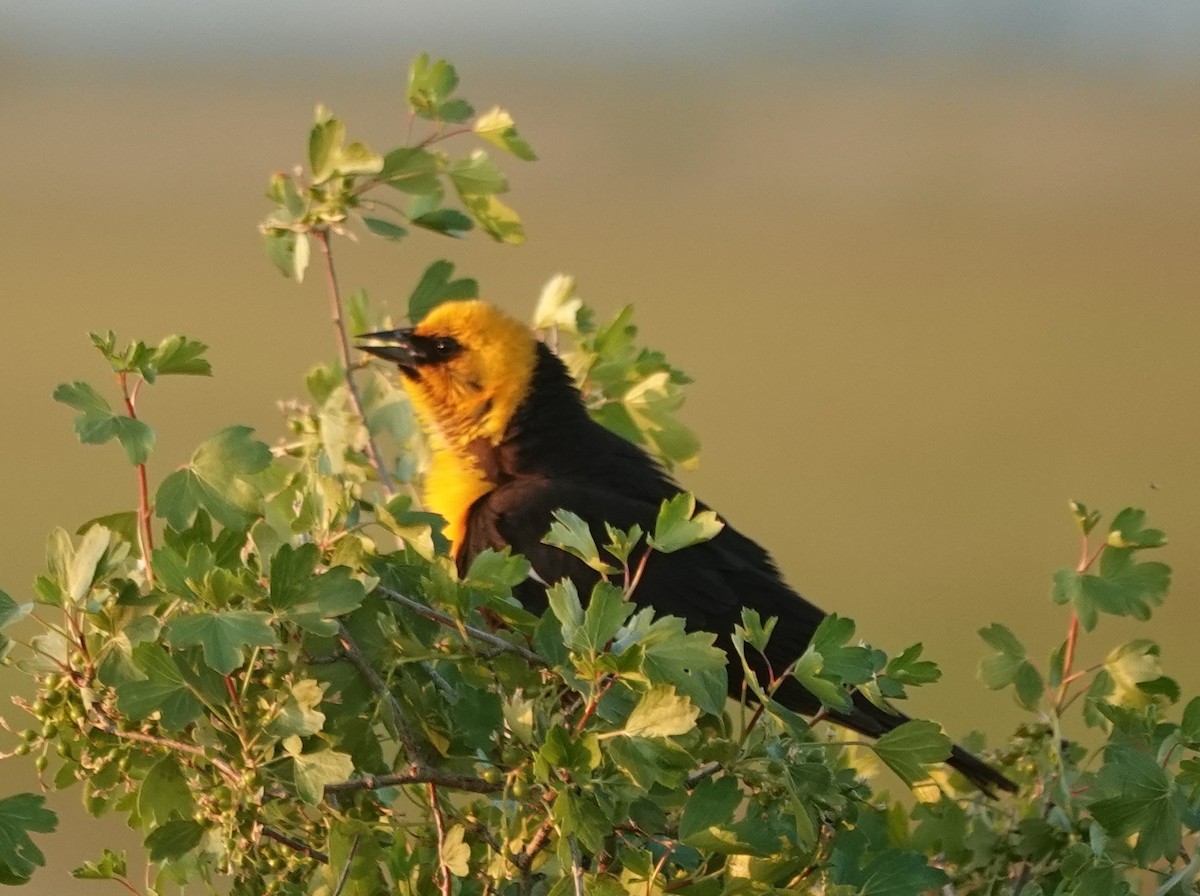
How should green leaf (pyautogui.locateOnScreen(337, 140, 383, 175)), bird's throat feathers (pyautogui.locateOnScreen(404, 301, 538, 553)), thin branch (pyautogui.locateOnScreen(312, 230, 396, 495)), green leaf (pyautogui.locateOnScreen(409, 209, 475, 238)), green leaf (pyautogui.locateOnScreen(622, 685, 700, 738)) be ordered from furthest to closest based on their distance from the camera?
bird's throat feathers (pyautogui.locateOnScreen(404, 301, 538, 553)) < thin branch (pyautogui.locateOnScreen(312, 230, 396, 495)) < green leaf (pyautogui.locateOnScreen(409, 209, 475, 238)) < green leaf (pyautogui.locateOnScreen(337, 140, 383, 175)) < green leaf (pyautogui.locateOnScreen(622, 685, 700, 738))

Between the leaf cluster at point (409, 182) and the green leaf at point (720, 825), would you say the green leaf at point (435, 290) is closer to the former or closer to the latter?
the leaf cluster at point (409, 182)

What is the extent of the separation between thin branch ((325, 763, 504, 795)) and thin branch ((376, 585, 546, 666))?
13 cm

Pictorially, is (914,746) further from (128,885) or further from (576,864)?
(128,885)

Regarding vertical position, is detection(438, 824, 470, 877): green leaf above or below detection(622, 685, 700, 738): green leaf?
below

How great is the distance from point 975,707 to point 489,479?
7.13 meters

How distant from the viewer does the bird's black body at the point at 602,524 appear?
314 centimetres

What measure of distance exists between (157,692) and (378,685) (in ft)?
0.65

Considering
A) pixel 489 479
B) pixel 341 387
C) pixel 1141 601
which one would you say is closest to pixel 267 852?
pixel 1141 601

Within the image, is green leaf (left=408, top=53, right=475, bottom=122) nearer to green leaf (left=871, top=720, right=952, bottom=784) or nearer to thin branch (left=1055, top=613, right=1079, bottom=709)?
thin branch (left=1055, top=613, right=1079, bottom=709)

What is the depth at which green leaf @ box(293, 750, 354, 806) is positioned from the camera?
1.47m

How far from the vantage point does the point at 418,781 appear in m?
1.55

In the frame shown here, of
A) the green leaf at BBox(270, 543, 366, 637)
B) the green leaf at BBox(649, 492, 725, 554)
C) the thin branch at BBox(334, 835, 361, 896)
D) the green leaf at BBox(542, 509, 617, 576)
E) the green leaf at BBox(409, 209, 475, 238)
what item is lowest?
the thin branch at BBox(334, 835, 361, 896)

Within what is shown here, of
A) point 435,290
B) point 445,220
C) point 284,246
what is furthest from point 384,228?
point 435,290

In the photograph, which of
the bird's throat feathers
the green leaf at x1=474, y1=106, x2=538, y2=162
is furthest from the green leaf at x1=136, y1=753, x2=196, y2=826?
the bird's throat feathers
